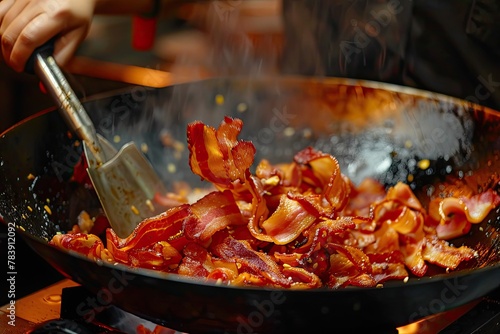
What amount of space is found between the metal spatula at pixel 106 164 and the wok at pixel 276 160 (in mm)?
95

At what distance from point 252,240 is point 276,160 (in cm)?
51

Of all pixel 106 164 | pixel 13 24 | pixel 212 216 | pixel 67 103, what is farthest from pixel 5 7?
pixel 212 216

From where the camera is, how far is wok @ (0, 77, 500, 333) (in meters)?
0.83

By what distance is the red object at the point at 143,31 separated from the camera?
1849 mm

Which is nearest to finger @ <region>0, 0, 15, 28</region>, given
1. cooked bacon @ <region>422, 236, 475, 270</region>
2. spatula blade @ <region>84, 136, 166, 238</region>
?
spatula blade @ <region>84, 136, 166, 238</region>

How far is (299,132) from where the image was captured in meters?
1.64

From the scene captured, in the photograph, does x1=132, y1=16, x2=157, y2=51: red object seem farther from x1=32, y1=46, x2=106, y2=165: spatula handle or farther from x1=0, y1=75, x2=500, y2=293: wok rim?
x1=32, y1=46, x2=106, y2=165: spatula handle

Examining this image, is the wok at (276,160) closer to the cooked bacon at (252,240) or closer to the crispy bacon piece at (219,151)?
the cooked bacon at (252,240)

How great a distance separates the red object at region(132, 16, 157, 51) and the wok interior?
35cm

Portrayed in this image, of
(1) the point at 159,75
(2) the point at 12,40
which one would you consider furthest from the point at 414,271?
(1) the point at 159,75

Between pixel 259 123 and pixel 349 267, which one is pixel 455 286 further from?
pixel 259 123

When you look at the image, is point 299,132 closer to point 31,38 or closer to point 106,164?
point 106,164

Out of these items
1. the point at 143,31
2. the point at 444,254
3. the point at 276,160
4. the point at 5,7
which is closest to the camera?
the point at 444,254

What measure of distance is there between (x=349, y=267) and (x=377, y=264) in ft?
0.45
